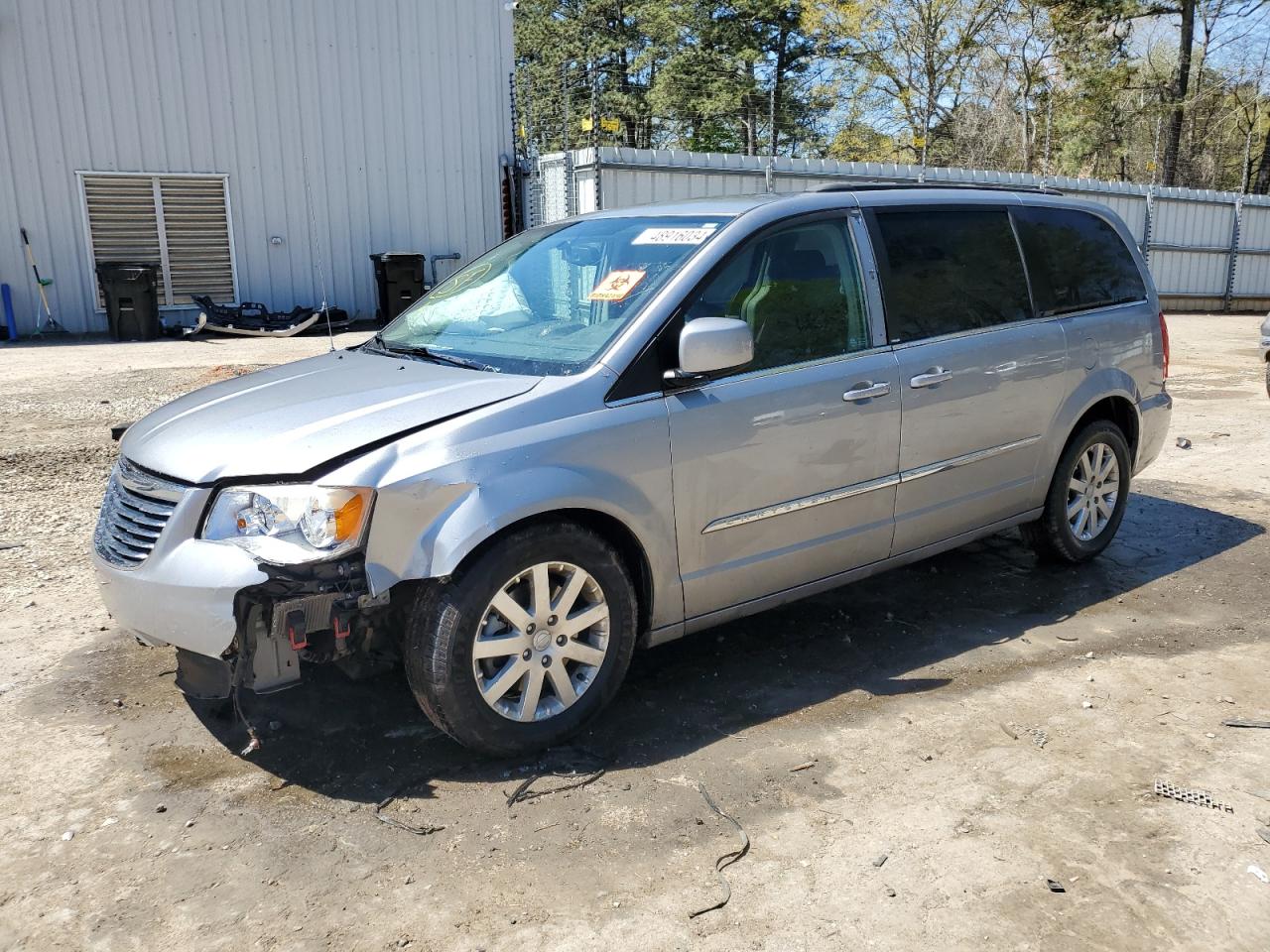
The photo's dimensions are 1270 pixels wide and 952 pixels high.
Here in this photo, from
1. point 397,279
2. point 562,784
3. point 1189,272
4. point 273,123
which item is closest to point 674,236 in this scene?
point 562,784

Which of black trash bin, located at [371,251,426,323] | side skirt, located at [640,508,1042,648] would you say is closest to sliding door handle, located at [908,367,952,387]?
side skirt, located at [640,508,1042,648]

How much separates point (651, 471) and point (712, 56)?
39923 mm

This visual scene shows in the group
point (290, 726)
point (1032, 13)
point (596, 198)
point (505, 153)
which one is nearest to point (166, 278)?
point (505, 153)

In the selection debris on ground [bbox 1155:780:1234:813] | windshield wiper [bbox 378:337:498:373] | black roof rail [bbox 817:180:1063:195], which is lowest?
debris on ground [bbox 1155:780:1234:813]

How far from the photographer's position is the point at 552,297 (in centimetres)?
416

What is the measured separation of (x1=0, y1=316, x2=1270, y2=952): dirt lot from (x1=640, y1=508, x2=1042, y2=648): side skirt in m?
0.29

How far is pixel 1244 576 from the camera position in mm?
5430

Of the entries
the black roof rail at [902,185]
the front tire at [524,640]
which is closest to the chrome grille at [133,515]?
the front tire at [524,640]

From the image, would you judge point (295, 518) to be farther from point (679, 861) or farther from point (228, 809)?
point (679, 861)

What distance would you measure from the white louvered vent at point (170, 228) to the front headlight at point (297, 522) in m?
14.1

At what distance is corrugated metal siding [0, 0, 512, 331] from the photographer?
49.3 ft

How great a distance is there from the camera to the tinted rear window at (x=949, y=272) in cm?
444

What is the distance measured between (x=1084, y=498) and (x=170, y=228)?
1466cm

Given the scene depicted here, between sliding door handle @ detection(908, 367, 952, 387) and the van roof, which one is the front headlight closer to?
the van roof
